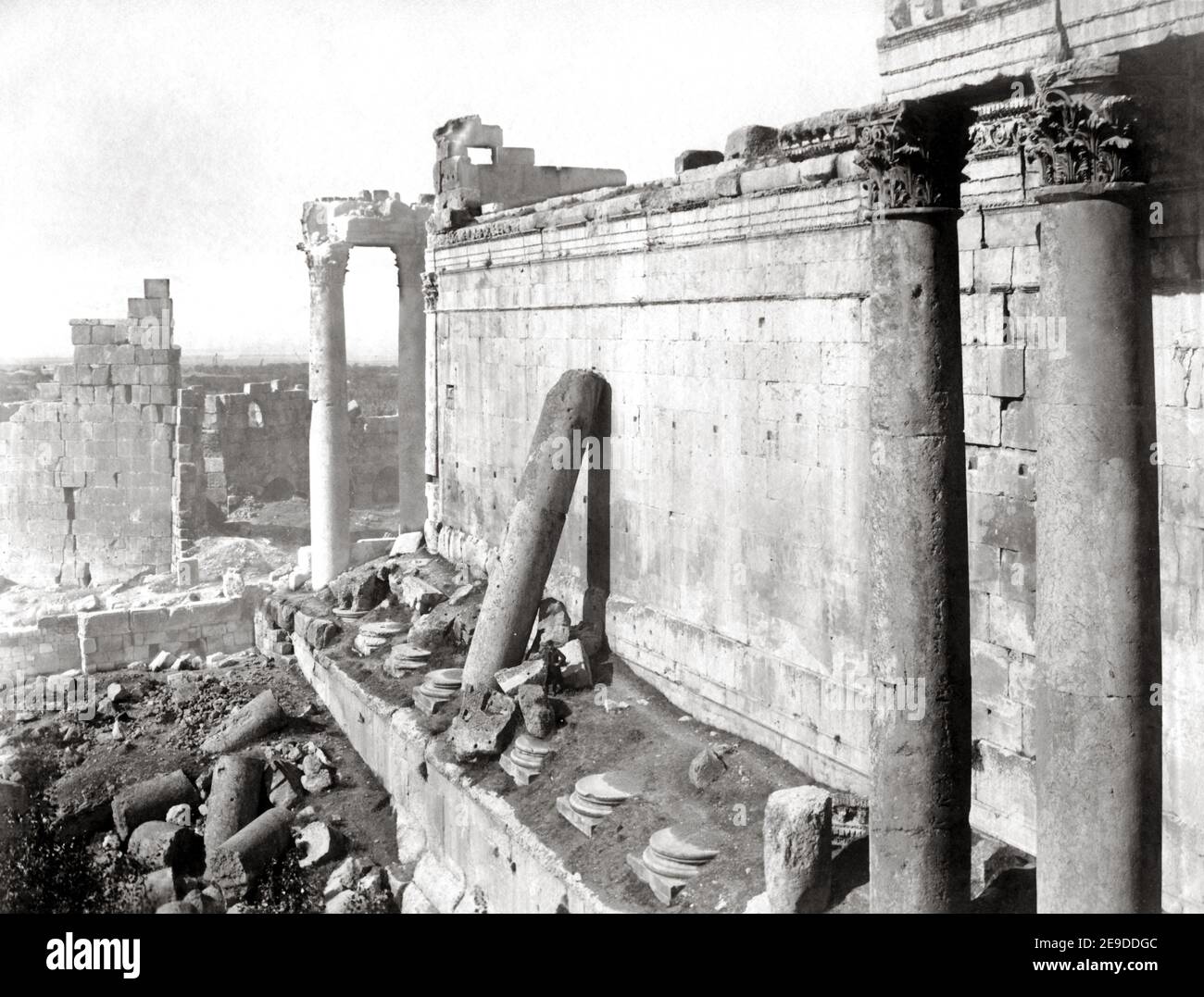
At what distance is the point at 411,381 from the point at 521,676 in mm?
9370

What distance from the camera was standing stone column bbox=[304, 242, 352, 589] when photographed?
1761cm

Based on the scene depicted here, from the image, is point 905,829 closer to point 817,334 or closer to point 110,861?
point 817,334

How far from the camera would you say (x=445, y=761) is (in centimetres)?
981

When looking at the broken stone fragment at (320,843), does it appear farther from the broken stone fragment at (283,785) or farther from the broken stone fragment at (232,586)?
the broken stone fragment at (232,586)

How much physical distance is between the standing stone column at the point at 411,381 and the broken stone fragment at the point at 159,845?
947 centimetres

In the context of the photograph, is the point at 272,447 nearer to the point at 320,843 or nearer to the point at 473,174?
the point at 473,174

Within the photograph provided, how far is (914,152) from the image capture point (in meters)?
5.43

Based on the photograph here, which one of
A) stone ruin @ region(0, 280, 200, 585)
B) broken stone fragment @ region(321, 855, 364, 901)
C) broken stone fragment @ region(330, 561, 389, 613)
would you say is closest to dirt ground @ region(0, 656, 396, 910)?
broken stone fragment @ region(321, 855, 364, 901)

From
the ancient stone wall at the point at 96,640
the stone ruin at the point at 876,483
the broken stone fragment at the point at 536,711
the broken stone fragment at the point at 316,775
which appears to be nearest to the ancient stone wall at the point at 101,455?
the ancient stone wall at the point at 96,640

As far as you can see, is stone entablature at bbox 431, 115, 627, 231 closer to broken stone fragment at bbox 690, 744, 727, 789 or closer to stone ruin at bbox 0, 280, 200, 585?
stone ruin at bbox 0, 280, 200, 585

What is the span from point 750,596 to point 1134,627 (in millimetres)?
4847

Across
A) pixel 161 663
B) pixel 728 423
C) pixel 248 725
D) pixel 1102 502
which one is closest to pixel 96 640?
pixel 161 663
